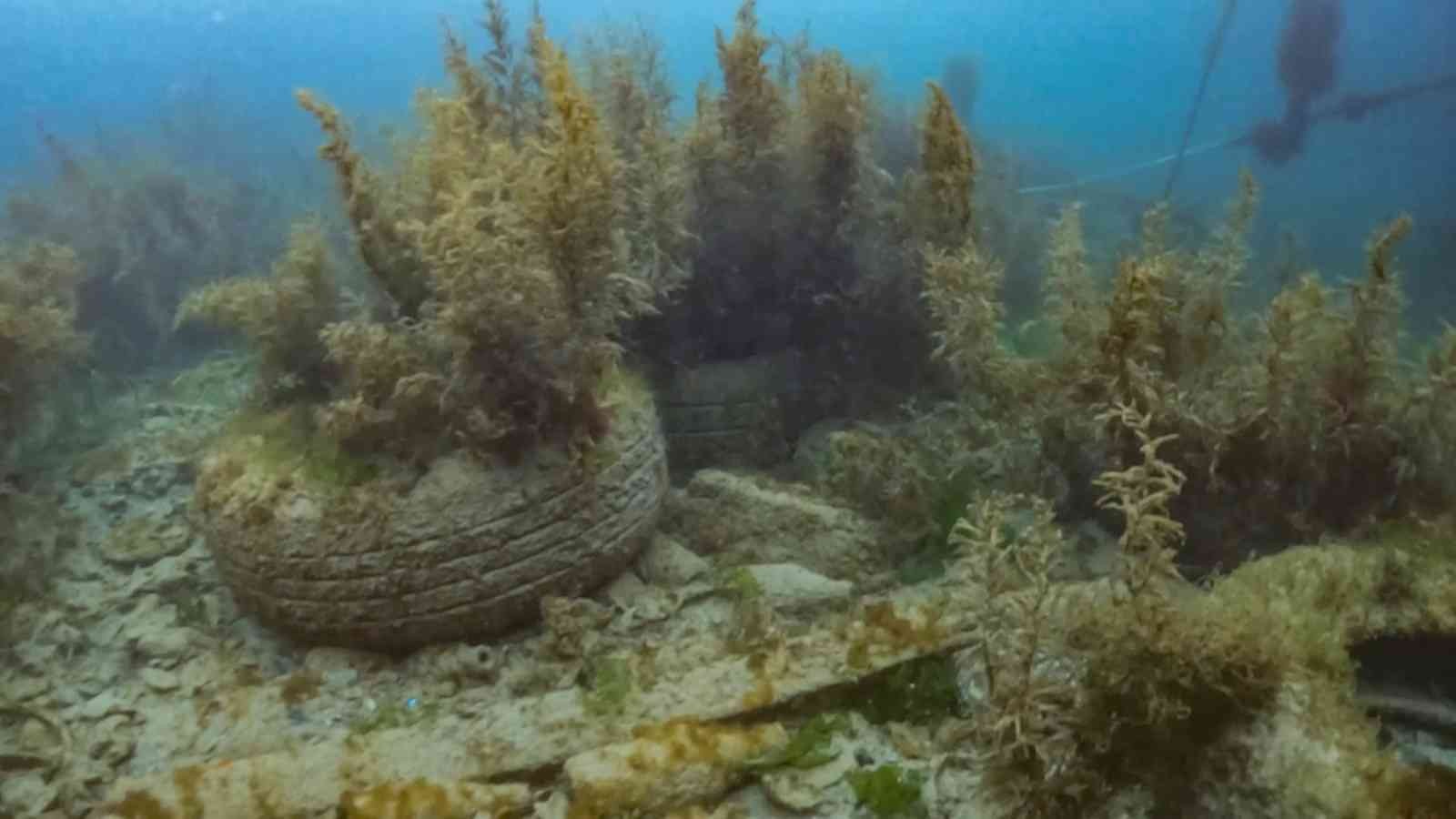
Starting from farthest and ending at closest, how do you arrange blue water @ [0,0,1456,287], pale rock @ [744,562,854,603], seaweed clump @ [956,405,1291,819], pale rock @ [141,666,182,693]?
blue water @ [0,0,1456,287], pale rock @ [744,562,854,603], pale rock @ [141,666,182,693], seaweed clump @ [956,405,1291,819]

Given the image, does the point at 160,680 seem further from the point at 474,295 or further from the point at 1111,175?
the point at 1111,175

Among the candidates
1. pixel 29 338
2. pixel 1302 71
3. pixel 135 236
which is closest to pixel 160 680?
pixel 29 338

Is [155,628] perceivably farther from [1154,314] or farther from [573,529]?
[1154,314]

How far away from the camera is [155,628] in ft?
15.1

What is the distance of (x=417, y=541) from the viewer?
13.4 feet

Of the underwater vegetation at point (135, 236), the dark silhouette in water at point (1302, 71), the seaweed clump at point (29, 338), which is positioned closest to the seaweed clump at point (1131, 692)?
the seaweed clump at point (29, 338)

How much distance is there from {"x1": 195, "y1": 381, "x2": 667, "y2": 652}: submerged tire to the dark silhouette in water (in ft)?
46.3

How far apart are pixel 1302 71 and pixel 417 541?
15599 mm

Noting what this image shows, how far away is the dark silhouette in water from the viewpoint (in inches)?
560

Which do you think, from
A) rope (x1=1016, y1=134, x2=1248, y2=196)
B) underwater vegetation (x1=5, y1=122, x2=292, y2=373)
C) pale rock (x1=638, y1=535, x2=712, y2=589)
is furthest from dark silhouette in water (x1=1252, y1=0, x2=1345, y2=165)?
underwater vegetation (x1=5, y1=122, x2=292, y2=373)

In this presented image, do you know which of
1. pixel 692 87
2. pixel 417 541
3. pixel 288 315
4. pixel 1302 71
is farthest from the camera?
pixel 1302 71

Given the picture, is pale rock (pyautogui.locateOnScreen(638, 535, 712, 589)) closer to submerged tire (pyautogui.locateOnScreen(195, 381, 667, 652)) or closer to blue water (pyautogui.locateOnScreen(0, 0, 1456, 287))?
submerged tire (pyautogui.locateOnScreen(195, 381, 667, 652))

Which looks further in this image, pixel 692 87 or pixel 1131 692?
pixel 692 87

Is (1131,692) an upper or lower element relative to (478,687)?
upper
